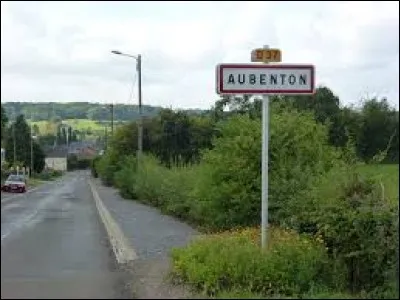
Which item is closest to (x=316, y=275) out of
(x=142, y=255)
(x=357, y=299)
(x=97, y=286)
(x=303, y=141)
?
(x=357, y=299)

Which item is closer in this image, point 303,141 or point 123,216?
point 303,141

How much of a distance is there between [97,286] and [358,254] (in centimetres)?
380

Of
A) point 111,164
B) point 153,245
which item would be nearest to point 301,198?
point 153,245

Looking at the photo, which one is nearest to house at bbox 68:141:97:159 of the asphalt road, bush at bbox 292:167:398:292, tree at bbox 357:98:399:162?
tree at bbox 357:98:399:162

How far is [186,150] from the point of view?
1902 inches

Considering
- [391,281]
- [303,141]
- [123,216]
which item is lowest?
[123,216]

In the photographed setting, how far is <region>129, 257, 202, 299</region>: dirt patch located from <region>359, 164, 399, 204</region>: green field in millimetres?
3017

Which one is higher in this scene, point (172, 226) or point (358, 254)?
point (358, 254)

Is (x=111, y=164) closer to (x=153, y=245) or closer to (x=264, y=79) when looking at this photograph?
(x=153, y=245)

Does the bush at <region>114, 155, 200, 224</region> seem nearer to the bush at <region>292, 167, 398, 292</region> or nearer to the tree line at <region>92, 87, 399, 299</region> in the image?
the tree line at <region>92, 87, 399, 299</region>

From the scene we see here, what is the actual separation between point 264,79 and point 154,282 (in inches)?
122

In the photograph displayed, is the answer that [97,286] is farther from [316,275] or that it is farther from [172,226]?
[172,226]

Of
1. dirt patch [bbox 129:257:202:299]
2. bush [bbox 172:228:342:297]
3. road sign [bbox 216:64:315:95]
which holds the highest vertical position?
road sign [bbox 216:64:315:95]

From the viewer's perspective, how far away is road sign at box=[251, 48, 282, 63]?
9.53 m
